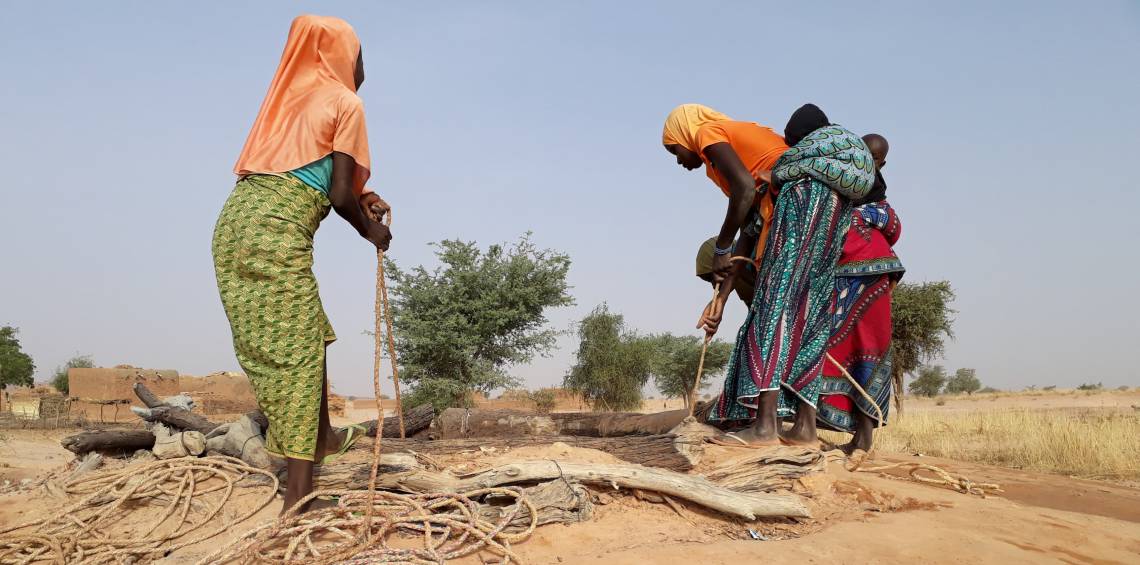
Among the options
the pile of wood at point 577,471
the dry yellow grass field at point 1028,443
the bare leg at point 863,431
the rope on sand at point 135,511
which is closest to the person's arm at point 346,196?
the pile of wood at point 577,471

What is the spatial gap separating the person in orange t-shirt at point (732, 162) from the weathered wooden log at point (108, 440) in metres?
3.95

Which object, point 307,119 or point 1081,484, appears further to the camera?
point 1081,484

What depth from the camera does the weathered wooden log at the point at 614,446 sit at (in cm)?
363

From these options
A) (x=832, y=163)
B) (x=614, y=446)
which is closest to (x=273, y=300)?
(x=614, y=446)

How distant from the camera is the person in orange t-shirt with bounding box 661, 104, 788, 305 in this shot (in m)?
4.09

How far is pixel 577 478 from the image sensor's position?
121 inches

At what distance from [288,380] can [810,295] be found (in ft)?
9.71

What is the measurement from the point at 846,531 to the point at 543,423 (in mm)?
2590

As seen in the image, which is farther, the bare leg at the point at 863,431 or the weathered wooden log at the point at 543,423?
the weathered wooden log at the point at 543,423

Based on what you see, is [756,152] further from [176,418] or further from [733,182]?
[176,418]

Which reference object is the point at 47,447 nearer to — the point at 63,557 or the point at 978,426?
the point at 63,557

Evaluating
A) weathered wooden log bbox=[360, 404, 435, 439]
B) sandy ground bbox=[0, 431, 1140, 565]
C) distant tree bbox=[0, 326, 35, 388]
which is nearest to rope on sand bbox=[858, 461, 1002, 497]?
sandy ground bbox=[0, 431, 1140, 565]

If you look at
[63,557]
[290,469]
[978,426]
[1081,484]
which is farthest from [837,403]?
[978,426]

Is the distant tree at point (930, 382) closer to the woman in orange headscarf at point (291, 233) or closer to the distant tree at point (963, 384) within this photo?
the distant tree at point (963, 384)
